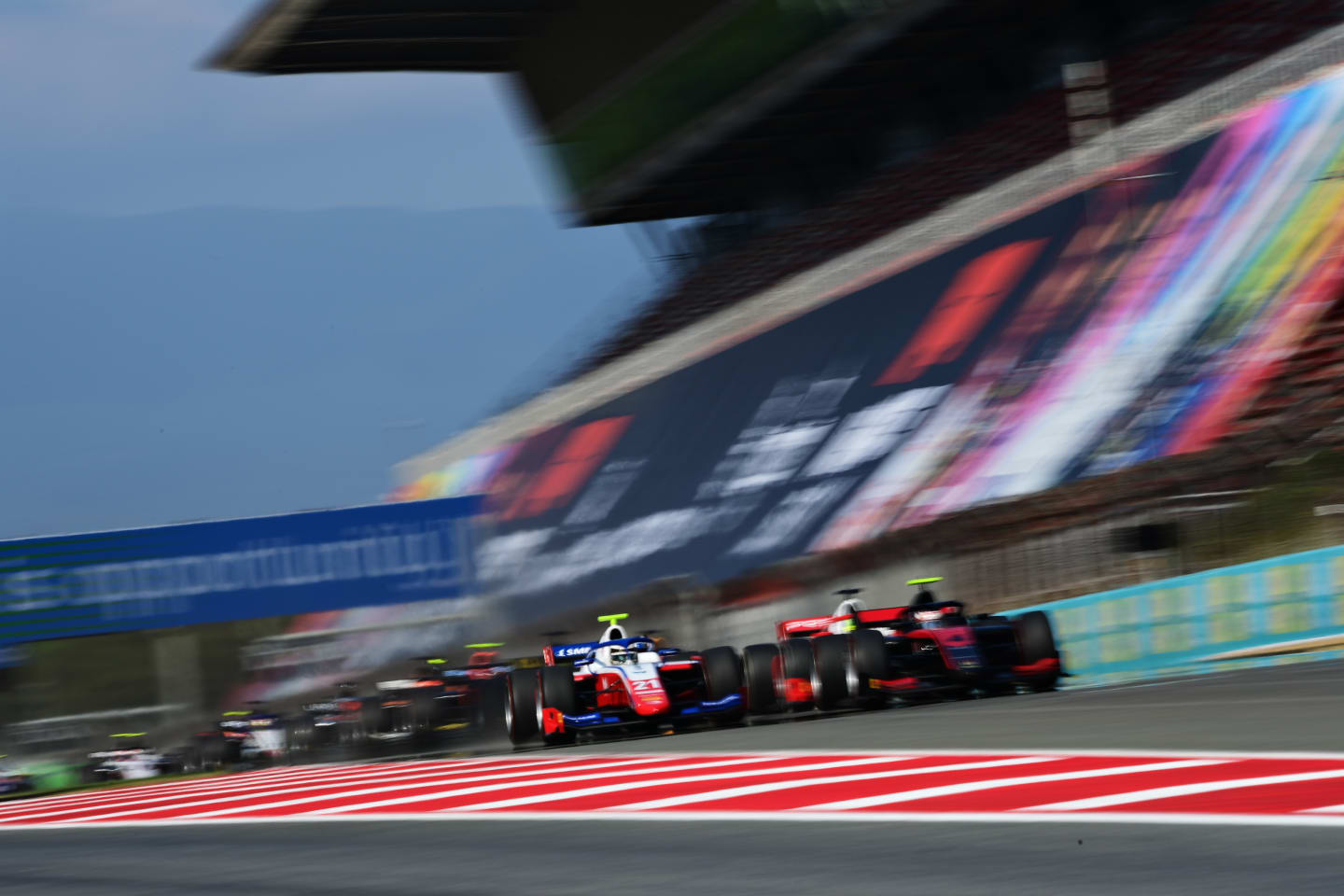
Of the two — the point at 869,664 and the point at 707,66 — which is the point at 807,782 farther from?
the point at 707,66

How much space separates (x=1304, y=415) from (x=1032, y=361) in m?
5.35

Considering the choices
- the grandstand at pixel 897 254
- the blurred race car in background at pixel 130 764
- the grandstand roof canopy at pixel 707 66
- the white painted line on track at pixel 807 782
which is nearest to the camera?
the white painted line on track at pixel 807 782

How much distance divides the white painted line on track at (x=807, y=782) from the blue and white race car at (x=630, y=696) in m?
5.73

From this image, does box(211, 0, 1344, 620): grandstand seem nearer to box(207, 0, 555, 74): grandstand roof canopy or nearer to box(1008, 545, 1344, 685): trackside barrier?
box(207, 0, 555, 74): grandstand roof canopy

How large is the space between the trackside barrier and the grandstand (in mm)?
1233

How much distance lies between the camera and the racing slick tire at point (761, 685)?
562 inches

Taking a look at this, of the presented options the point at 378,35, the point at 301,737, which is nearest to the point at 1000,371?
the point at 301,737

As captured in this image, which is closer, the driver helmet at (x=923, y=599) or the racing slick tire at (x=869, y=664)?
the racing slick tire at (x=869, y=664)

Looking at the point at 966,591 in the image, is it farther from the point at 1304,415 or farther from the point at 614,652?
the point at 614,652

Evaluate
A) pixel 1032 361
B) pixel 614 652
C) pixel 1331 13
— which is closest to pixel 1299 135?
pixel 1331 13

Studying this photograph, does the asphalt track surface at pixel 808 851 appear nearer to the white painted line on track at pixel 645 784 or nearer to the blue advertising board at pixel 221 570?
the white painted line on track at pixel 645 784

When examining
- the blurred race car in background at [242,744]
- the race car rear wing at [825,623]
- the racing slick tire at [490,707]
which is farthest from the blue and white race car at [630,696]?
the blurred race car in background at [242,744]

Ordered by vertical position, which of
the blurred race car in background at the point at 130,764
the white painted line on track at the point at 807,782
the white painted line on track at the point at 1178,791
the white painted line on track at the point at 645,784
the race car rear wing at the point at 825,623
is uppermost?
the race car rear wing at the point at 825,623

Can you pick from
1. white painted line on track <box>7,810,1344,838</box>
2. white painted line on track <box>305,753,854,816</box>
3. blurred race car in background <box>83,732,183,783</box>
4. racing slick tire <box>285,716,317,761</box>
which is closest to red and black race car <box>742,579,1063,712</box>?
white painted line on track <box>305,753,854,816</box>
